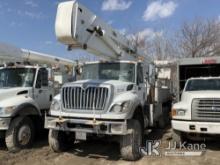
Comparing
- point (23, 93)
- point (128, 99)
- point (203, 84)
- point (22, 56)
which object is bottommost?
point (128, 99)

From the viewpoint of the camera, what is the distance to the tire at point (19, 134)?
8.41 m

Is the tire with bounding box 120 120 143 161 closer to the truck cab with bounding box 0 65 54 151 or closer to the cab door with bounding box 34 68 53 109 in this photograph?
the truck cab with bounding box 0 65 54 151

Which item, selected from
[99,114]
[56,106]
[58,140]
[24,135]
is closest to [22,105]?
[24,135]

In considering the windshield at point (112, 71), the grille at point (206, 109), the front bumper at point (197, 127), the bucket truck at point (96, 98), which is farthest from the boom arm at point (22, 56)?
the grille at point (206, 109)

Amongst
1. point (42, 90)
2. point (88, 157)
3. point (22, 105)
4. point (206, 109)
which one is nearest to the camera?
point (88, 157)

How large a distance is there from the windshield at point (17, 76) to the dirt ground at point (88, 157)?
6.26ft

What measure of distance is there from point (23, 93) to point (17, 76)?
29.9 inches

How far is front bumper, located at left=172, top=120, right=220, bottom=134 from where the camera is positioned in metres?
7.96

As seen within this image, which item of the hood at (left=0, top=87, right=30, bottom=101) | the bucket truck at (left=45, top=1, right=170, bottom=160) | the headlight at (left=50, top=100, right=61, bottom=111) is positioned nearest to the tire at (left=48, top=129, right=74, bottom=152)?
the bucket truck at (left=45, top=1, right=170, bottom=160)

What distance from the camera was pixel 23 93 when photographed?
368 inches

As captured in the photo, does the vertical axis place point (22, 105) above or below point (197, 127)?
above

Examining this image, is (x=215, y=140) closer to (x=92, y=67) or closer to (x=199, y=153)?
(x=199, y=153)

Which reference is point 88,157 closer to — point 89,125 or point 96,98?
point 89,125

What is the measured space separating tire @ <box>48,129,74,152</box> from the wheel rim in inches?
37.4
